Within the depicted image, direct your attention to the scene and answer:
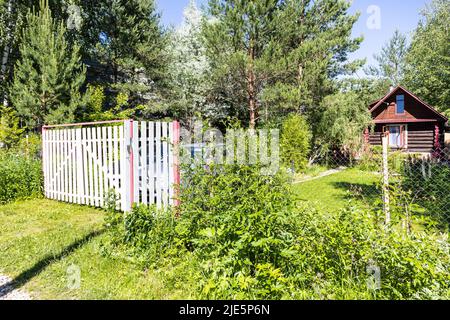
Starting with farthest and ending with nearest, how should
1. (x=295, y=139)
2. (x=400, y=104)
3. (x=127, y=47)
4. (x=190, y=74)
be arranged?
(x=400, y=104)
(x=190, y=74)
(x=127, y=47)
(x=295, y=139)

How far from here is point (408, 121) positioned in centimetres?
2056

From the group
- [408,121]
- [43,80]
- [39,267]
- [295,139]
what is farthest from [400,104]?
[39,267]

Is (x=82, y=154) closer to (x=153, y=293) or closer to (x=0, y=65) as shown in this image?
(x=153, y=293)

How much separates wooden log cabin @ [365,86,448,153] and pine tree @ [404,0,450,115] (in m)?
2.49

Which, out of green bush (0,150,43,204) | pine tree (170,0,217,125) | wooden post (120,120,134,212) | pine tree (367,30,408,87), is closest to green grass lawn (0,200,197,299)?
wooden post (120,120,134,212)

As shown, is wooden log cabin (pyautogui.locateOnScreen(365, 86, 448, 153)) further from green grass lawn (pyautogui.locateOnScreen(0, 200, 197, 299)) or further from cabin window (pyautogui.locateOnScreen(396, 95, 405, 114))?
green grass lawn (pyautogui.locateOnScreen(0, 200, 197, 299))

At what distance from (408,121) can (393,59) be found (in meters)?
22.0

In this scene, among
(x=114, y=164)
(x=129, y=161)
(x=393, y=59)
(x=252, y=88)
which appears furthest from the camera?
(x=393, y=59)

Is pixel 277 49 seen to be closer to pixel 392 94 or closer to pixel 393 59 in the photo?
pixel 392 94

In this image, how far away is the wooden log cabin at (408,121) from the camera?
20.0 metres

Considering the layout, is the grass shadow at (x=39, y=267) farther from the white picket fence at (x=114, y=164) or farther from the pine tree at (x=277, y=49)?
the pine tree at (x=277, y=49)

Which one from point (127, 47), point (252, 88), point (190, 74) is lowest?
point (252, 88)

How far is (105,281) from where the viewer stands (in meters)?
3.15
